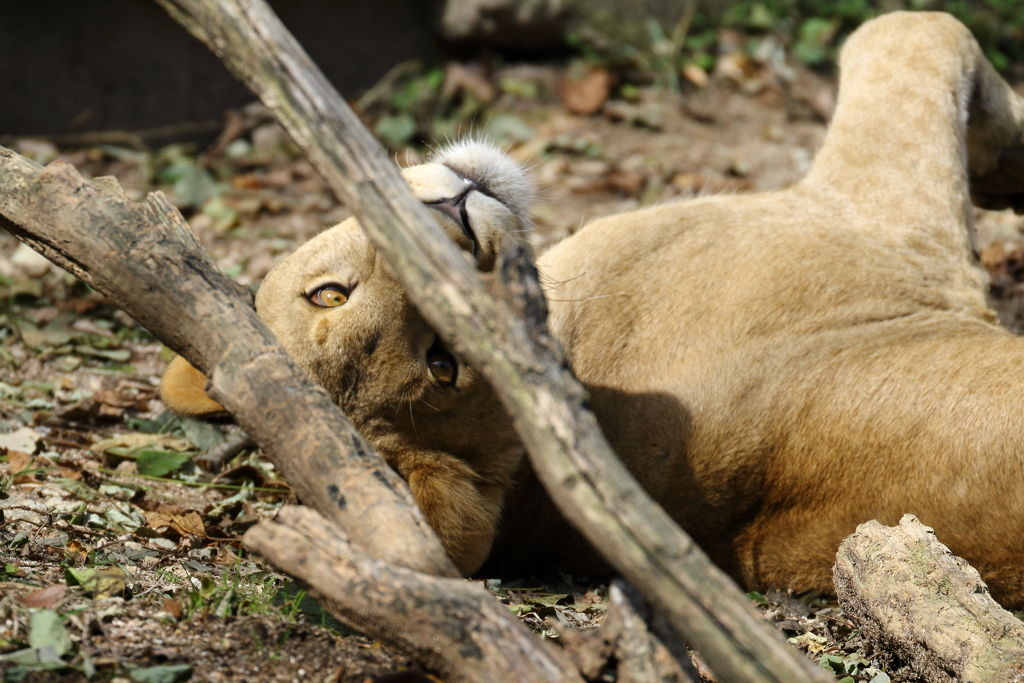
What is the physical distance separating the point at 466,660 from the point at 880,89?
3.33 m

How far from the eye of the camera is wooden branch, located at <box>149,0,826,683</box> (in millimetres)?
1688

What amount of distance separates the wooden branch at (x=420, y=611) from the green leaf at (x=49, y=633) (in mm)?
539

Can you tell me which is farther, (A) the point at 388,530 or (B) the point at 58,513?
(B) the point at 58,513

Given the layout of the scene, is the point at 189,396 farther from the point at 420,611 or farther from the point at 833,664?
the point at 833,664

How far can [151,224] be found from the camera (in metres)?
2.54

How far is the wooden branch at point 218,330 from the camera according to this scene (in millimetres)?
2090

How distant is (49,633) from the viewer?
214 cm

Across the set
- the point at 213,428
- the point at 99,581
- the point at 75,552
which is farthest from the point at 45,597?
the point at 213,428

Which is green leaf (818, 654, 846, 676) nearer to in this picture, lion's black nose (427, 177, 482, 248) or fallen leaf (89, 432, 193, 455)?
lion's black nose (427, 177, 482, 248)

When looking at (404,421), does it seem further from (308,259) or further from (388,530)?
(388,530)

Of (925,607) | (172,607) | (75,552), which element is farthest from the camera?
(75,552)

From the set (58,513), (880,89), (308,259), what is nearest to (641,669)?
(308,259)

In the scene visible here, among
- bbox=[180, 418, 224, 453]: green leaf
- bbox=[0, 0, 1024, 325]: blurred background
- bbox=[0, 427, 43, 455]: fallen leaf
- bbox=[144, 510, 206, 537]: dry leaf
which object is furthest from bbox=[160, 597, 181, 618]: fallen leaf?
bbox=[0, 0, 1024, 325]: blurred background

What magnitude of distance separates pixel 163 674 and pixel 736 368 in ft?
6.68
